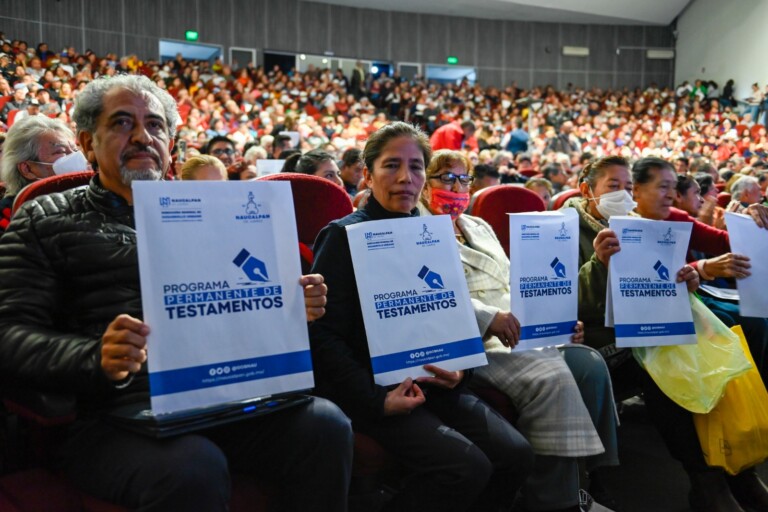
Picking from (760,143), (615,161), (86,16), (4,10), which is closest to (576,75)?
(760,143)

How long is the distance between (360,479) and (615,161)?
1642 mm

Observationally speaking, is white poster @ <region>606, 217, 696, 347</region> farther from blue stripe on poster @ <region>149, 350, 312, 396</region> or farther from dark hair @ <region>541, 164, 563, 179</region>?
dark hair @ <region>541, 164, 563, 179</region>

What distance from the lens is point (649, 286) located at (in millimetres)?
2246

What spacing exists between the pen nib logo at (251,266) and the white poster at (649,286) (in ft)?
4.25

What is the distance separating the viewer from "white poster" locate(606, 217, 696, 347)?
2.20m

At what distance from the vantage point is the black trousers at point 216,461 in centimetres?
124

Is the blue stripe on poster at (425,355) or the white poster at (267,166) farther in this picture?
the white poster at (267,166)

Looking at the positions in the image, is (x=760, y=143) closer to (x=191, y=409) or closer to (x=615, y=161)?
(x=615, y=161)

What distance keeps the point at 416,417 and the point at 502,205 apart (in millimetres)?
1503

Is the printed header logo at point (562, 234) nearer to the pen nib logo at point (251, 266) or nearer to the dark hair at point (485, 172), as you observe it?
the pen nib logo at point (251, 266)

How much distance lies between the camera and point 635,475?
2639mm

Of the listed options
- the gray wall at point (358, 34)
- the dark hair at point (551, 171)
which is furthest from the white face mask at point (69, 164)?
the gray wall at point (358, 34)

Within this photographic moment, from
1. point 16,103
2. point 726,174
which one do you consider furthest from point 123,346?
point 16,103

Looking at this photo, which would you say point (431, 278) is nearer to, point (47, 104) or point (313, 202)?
point (313, 202)
